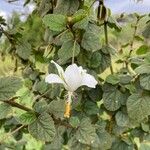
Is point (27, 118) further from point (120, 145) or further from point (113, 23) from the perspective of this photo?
point (120, 145)

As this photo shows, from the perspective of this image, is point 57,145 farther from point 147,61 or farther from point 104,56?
point 147,61

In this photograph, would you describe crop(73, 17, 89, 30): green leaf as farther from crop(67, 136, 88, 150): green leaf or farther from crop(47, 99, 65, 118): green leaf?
crop(67, 136, 88, 150): green leaf

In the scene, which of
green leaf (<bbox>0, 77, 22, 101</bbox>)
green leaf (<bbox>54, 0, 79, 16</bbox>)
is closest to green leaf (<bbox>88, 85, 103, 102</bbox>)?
green leaf (<bbox>54, 0, 79, 16</bbox>)

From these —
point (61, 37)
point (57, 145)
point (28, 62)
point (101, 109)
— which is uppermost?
Answer: point (61, 37)

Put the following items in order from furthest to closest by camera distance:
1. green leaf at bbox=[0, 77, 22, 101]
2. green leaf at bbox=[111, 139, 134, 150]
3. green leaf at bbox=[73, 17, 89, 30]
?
1. green leaf at bbox=[111, 139, 134, 150]
2. green leaf at bbox=[73, 17, 89, 30]
3. green leaf at bbox=[0, 77, 22, 101]

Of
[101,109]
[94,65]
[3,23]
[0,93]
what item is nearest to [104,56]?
[94,65]

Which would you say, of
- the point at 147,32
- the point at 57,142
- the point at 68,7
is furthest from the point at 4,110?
the point at 147,32
